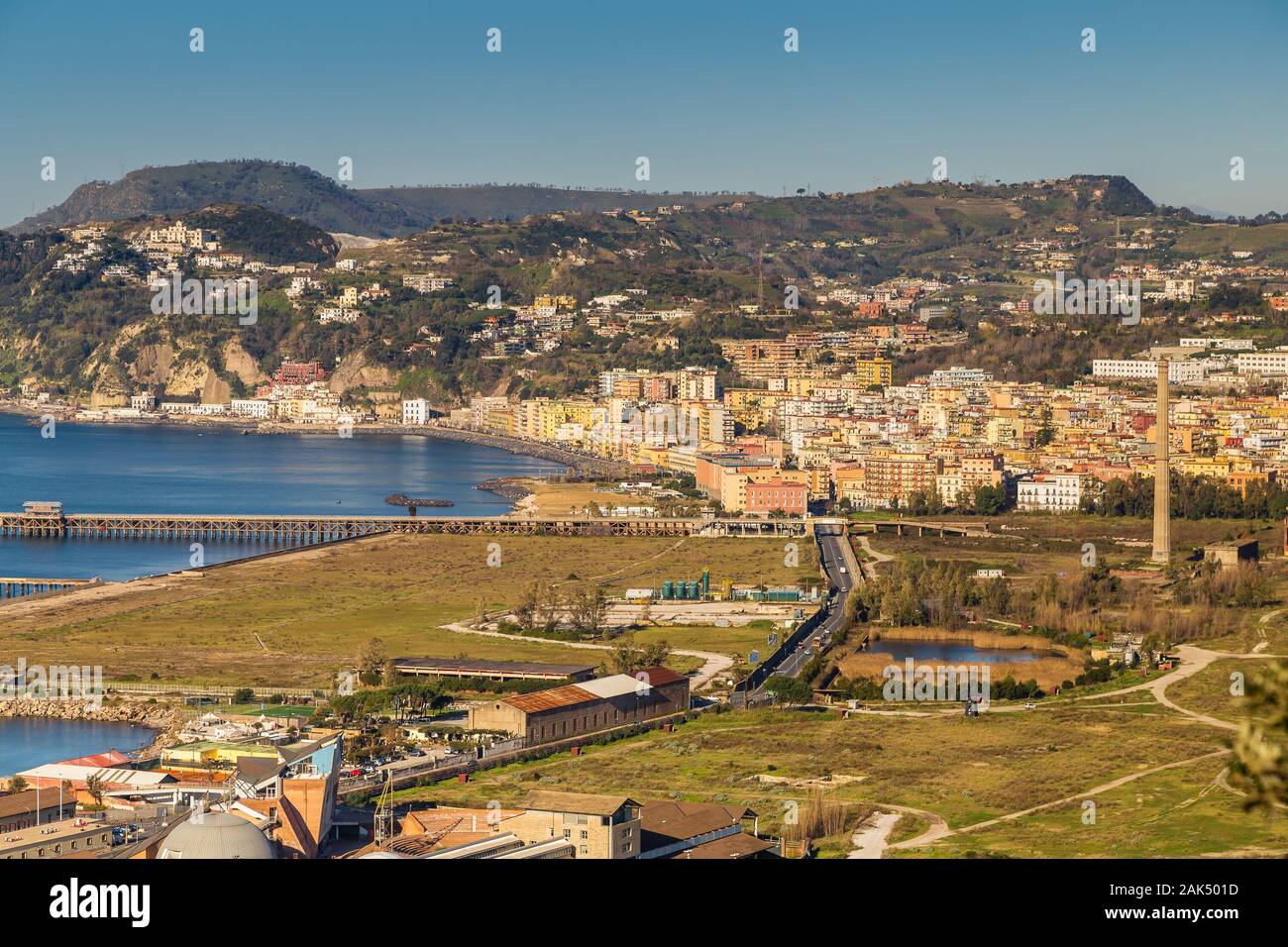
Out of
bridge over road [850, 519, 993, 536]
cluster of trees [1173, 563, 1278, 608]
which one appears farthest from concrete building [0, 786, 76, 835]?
bridge over road [850, 519, 993, 536]

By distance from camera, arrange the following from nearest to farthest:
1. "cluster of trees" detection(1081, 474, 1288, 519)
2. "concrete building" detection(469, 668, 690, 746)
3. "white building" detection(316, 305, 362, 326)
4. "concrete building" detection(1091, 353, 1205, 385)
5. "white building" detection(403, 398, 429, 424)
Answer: "concrete building" detection(469, 668, 690, 746)
"cluster of trees" detection(1081, 474, 1288, 519)
"concrete building" detection(1091, 353, 1205, 385)
"white building" detection(403, 398, 429, 424)
"white building" detection(316, 305, 362, 326)

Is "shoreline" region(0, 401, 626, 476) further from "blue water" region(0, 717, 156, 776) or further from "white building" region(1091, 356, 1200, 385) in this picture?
"blue water" region(0, 717, 156, 776)

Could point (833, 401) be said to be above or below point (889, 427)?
above

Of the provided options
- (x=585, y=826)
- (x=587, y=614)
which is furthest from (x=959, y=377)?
(x=585, y=826)

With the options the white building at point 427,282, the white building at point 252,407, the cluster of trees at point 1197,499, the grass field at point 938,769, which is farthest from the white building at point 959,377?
the grass field at point 938,769

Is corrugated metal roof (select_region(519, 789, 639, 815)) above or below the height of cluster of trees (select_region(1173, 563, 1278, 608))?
above

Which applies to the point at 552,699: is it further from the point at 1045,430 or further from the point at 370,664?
the point at 1045,430

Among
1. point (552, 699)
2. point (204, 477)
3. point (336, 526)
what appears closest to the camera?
point (552, 699)
